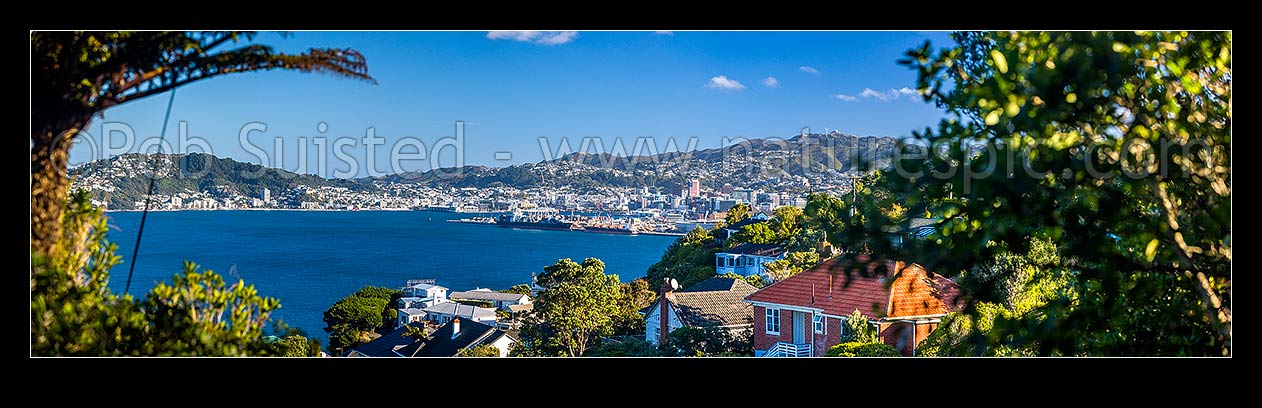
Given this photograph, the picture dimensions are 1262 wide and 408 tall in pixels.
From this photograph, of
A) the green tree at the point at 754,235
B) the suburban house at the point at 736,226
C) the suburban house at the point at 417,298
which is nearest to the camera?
the suburban house at the point at 417,298

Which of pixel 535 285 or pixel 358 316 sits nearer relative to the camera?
pixel 358 316

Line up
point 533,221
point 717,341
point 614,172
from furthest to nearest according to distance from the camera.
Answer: point 533,221 < point 717,341 < point 614,172

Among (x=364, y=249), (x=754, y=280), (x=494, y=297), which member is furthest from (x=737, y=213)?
(x=364, y=249)

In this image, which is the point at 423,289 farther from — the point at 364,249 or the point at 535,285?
the point at 535,285

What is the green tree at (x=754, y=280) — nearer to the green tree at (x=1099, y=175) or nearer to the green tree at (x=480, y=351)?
the green tree at (x=480, y=351)

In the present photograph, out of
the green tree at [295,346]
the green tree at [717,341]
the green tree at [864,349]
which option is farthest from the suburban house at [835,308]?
the green tree at [295,346]

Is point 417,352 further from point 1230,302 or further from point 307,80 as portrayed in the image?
point 1230,302
